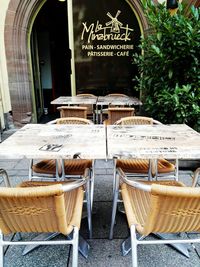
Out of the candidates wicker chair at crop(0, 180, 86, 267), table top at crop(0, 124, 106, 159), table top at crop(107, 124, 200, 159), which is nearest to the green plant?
table top at crop(107, 124, 200, 159)

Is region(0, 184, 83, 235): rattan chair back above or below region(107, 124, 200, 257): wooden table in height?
below

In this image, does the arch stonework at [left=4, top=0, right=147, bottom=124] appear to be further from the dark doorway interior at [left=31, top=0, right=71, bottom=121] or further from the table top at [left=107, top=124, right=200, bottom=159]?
the table top at [left=107, top=124, right=200, bottom=159]

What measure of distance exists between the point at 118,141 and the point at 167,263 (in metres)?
0.98

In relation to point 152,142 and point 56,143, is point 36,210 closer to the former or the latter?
point 56,143

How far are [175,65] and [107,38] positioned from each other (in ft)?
8.53

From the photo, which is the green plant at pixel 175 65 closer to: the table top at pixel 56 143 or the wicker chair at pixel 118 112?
the wicker chair at pixel 118 112

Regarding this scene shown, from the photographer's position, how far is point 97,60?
5.32 m

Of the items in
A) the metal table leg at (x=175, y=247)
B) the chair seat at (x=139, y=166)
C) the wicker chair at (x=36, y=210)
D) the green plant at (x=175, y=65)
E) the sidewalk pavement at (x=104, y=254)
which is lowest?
the sidewalk pavement at (x=104, y=254)

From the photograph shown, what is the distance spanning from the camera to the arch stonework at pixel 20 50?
455 centimetres

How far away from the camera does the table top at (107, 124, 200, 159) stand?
4.91 feet

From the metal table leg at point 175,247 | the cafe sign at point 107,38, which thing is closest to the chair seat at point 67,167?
the metal table leg at point 175,247

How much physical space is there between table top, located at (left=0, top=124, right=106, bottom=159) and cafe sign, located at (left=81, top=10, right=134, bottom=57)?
3515mm

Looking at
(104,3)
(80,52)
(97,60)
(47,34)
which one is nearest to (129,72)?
(97,60)

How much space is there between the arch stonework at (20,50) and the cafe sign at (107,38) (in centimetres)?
45
